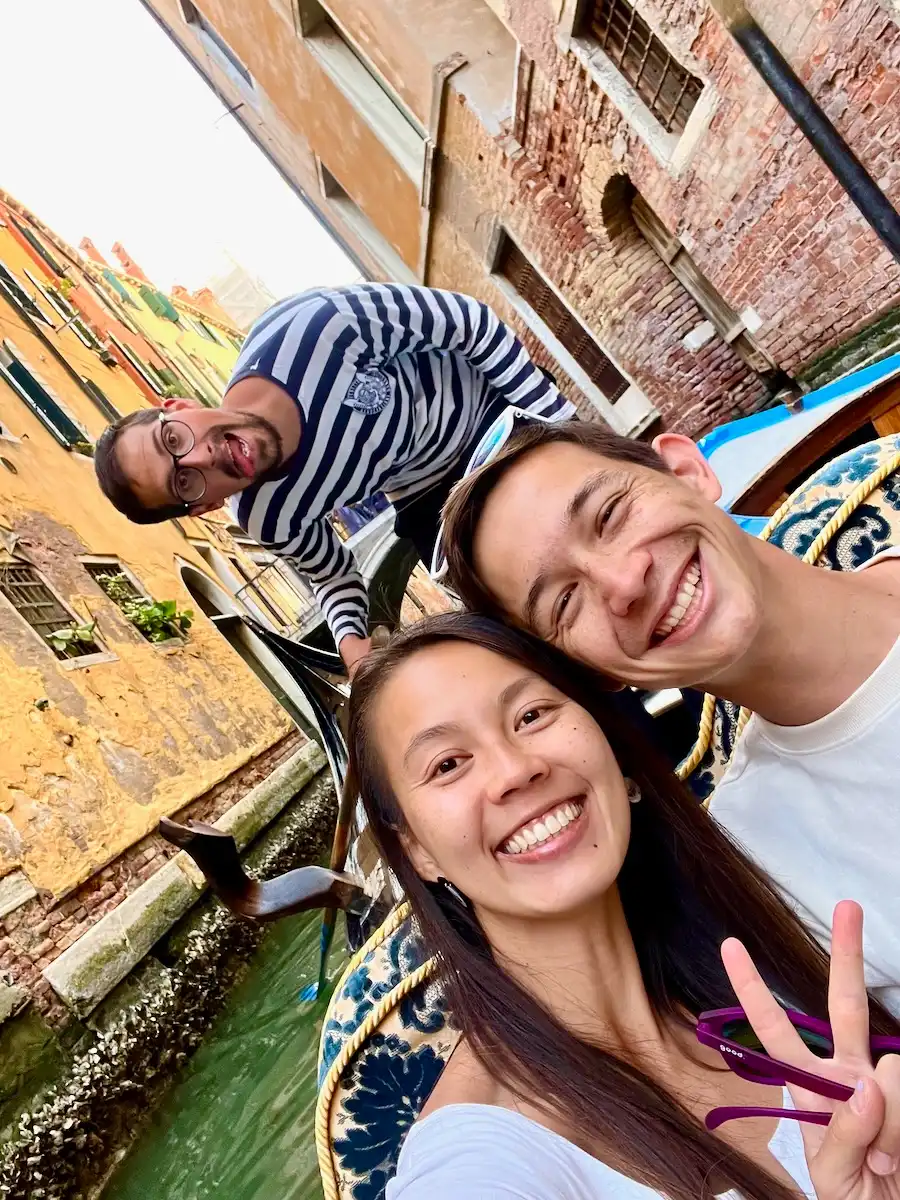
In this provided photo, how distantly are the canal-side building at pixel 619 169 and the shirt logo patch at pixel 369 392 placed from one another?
2.62 metres

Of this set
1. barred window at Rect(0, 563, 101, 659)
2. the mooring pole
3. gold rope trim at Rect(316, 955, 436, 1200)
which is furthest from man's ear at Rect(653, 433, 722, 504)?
barred window at Rect(0, 563, 101, 659)

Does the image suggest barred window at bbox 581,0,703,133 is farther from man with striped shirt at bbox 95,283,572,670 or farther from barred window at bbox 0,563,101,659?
barred window at bbox 0,563,101,659

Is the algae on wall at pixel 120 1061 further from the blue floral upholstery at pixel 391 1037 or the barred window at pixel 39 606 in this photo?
the blue floral upholstery at pixel 391 1037

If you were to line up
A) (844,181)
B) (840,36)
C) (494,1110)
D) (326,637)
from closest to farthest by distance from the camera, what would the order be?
(494,1110) → (840,36) → (844,181) → (326,637)

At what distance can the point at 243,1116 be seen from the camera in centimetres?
324

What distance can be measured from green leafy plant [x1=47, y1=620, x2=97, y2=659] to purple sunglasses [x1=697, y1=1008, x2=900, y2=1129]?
17.5 feet

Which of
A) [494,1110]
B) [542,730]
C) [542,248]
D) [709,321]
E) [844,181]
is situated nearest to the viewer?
[494,1110]

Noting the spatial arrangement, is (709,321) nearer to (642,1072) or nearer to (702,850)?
(702,850)

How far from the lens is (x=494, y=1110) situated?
0.85 m

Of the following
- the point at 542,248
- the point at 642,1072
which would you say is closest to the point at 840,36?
the point at 542,248

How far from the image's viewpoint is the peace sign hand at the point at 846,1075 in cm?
53

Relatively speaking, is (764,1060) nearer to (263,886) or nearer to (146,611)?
(263,886)

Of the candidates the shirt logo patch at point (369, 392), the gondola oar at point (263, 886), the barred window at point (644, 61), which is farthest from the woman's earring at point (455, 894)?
the barred window at point (644, 61)

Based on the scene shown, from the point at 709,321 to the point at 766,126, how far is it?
128cm
